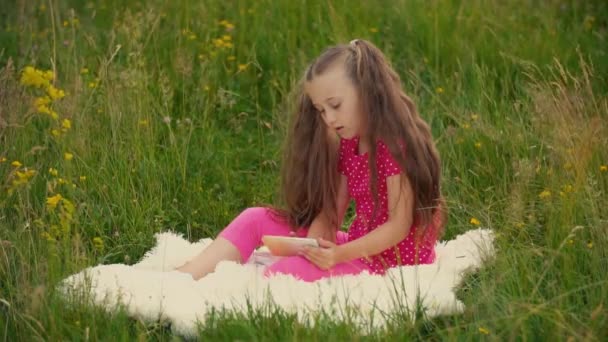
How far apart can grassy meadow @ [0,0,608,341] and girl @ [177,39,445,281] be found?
247 millimetres

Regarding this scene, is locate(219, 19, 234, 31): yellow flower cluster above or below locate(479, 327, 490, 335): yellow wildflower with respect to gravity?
above

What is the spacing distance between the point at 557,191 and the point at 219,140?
185 cm

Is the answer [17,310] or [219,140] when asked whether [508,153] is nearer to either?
[219,140]

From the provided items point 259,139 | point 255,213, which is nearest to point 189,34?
point 259,139

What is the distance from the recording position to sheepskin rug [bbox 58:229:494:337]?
365 cm

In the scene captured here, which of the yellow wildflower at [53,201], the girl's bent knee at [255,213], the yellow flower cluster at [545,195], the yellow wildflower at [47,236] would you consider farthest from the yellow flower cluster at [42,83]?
the yellow flower cluster at [545,195]

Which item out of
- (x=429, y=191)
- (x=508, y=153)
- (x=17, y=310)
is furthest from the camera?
(x=508, y=153)

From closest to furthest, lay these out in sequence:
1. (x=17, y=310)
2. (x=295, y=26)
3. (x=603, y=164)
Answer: (x=17, y=310)
(x=603, y=164)
(x=295, y=26)

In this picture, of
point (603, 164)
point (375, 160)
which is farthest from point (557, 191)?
point (375, 160)

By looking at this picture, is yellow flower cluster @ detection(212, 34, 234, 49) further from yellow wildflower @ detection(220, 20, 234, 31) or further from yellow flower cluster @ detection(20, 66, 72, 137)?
yellow flower cluster @ detection(20, 66, 72, 137)

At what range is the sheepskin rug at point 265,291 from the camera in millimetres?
3654

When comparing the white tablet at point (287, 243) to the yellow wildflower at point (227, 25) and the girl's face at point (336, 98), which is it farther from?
the yellow wildflower at point (227, 25)

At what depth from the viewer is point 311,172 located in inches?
177

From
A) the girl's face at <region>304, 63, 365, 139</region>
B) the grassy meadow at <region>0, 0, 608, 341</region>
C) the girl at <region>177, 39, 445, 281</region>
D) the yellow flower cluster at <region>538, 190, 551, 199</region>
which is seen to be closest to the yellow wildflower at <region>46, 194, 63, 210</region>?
the grassy meadow at <region>0, 0, 608, 341</region>
